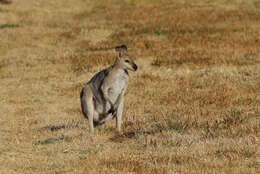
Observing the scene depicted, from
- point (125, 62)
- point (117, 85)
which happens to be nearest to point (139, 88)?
point (125, 62)

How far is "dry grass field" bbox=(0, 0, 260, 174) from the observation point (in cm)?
1243

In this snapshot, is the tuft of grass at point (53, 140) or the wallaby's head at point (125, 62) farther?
the wallaby's head at point (125, 62)

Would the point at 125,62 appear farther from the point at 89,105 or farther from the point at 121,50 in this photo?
the point at 89,105

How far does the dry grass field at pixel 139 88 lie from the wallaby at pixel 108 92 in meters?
0.50

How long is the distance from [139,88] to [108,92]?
370 inches

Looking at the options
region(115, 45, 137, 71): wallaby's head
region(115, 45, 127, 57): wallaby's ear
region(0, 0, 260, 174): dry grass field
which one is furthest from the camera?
region(115, 45, 127, 57): wallaby's ear

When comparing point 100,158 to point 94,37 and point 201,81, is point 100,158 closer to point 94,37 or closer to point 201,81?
point 201,81

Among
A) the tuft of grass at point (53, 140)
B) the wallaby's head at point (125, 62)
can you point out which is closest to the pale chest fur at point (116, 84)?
the wallaby's head at point (125, 62)

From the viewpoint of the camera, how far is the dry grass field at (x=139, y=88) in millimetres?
12427

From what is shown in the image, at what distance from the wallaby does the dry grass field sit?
499mm

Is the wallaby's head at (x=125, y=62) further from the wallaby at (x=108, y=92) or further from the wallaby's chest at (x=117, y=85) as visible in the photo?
the wallaby's chest at (x=117, y=85)

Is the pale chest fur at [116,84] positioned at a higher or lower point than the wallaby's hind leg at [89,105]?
higher

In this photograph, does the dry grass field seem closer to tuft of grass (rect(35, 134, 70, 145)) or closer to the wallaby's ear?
tuft of grass (rect(35, 134, 70, 145))

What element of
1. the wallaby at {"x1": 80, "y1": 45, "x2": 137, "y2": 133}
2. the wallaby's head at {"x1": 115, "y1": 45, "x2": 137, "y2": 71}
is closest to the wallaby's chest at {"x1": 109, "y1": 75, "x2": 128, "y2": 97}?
the wallaby at {"x1": 80, "y1": 45, "x2": 137, "y2": 133}
